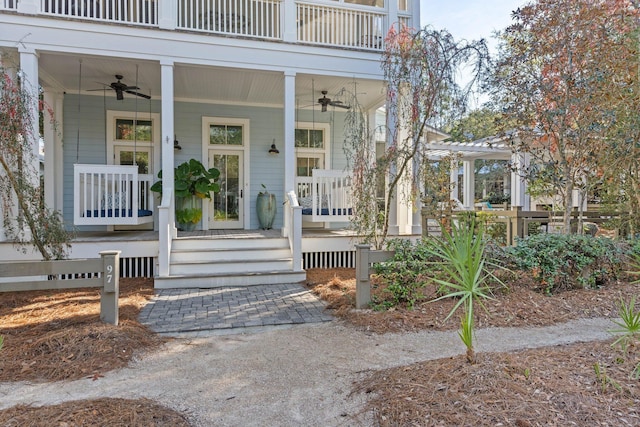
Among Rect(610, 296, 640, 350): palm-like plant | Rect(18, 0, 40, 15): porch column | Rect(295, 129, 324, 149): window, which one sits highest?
Rect(18, 0, 40, 15): porch column

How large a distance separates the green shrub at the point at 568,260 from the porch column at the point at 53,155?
8214 millimetres

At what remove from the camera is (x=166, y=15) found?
6.48 meters

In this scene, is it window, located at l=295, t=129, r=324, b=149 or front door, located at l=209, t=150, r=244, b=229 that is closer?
front door, located at l=209, t=150, r=244, b=229

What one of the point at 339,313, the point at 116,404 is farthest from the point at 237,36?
the point at 116,404

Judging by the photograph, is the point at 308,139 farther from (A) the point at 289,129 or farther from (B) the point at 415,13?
(B) the point at 415,13

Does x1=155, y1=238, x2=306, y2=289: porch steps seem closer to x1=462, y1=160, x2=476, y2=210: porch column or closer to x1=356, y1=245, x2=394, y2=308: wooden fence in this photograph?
x1=356, y1=245, x2=394, y2=308: wooden fence

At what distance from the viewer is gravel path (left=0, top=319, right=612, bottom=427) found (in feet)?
7.75

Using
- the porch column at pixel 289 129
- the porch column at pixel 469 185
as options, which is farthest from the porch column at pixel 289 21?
Answer: the porch column at pixel 469 185

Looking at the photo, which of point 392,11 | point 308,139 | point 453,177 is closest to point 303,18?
point 392,11

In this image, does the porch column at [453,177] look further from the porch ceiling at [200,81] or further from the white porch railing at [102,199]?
the white porch railing at [102,199]

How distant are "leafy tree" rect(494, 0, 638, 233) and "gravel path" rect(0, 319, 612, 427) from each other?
266cm

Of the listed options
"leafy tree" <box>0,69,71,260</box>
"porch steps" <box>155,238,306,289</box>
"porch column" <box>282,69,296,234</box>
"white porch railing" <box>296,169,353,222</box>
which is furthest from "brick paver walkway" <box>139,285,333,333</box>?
"white porch railing" <box>296,169,353,222</box>

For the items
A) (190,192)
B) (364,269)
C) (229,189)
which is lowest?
(364,269)

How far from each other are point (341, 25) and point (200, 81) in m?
2.95
